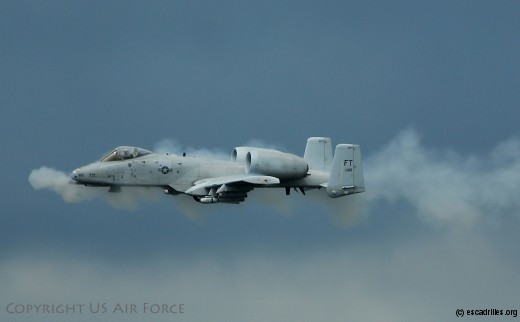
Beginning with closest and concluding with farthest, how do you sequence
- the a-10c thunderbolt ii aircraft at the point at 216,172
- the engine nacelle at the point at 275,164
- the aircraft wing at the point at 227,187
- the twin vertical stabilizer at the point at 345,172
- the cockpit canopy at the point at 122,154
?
the aircraft wing at the point at 227,187, the a-10c thunderbolt ii aircraft at the point at 216,172, the engine nacelle at the point at 275,164, the twin vertical stabilizer at the point at 345,172, the cockpit canopy at the point at 122,154

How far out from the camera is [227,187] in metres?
94.0

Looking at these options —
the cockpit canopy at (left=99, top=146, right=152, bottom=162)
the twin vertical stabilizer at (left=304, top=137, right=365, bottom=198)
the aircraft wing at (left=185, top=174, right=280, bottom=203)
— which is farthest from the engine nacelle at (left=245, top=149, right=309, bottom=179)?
the cockpit canopy at (left=99, top=146, right=152, bottom=162)

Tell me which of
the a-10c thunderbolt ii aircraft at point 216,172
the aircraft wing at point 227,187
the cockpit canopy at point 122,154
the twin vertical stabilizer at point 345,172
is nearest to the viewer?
the aircraft wing at point 227,187

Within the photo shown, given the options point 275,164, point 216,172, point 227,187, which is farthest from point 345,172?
point 216,172

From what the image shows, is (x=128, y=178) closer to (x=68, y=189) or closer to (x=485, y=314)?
(x=68, y=189)

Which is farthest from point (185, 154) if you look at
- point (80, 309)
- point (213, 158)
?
point (80, 309)

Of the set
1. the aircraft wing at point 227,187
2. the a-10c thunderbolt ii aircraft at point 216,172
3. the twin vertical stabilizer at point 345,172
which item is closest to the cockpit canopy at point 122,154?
the a-10c thunderbolt ii aircraft at point 216,172

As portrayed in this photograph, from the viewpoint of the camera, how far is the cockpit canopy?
9469cm

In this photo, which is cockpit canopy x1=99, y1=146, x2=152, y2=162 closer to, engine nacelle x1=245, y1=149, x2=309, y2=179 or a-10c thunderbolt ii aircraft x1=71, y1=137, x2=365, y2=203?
a-10c thunderbolt ii aircraft x1=71, y1=137, x2=365, y2=203

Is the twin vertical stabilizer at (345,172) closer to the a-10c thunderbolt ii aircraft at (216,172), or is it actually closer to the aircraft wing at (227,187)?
the a-10c thunderbolt ii aircraft at (216,172)

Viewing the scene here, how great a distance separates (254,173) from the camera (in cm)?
9431

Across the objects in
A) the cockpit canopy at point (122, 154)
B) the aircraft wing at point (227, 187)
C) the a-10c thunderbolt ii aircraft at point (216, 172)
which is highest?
the cockpit canopy at point (122, 154)

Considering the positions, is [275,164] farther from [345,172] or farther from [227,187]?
[345,172]

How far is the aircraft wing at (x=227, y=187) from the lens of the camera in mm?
93750
